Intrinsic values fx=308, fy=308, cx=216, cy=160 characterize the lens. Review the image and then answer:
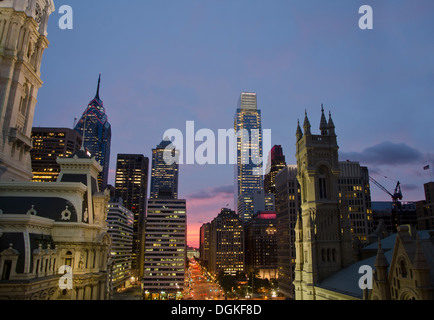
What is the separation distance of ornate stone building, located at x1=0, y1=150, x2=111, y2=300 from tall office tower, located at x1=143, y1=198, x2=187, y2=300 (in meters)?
121

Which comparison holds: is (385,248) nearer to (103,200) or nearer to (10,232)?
(103,200)

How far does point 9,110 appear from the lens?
163 ft

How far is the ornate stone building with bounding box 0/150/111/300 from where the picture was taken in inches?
1222

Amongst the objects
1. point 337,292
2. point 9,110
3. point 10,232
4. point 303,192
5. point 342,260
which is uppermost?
point 9,110

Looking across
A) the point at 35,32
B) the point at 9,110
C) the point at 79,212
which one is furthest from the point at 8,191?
the point at 35,32

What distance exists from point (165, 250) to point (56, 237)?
134840 mm

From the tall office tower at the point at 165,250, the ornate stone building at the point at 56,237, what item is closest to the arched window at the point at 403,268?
the ornate stone building at the point at 56,237

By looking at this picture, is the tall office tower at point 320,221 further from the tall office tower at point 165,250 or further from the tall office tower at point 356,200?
the tall office tower at point 165,250

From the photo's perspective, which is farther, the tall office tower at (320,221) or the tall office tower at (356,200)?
the tall office tower at (356,200)

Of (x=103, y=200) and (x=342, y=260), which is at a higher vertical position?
(x=103, y=200)

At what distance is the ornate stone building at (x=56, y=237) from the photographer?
31031 mm

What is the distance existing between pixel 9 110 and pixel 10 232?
25486 mm

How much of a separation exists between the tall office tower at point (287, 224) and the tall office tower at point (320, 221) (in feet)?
272

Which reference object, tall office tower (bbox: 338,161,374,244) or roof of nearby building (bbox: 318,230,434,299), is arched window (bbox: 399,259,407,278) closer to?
roof of nearby building (bbox: 318,230,434,299)
